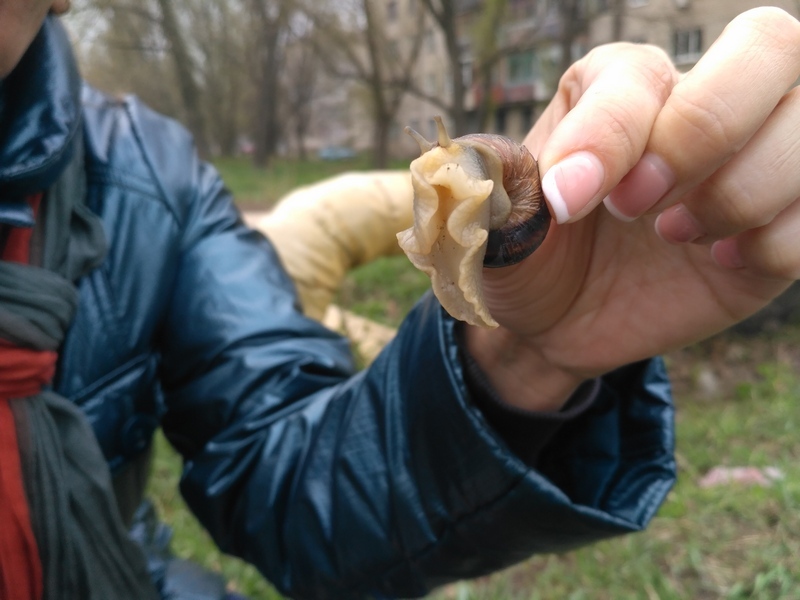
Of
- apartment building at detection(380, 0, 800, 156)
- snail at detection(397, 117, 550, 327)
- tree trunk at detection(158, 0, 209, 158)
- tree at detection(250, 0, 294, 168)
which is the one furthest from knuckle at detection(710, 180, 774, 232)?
tree at detection(250, 0, 294, 168)

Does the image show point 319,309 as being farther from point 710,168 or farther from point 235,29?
point 235,29

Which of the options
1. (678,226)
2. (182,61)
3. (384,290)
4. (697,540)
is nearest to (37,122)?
(678,226)

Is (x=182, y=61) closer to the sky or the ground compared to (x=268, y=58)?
closer to the sky

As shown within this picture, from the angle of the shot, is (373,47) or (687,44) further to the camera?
(373,47)

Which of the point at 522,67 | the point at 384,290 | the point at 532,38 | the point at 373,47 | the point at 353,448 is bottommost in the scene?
the point at 384,290

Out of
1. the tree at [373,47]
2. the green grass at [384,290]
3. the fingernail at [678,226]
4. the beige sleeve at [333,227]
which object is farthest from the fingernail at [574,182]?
the tree at [373,47]

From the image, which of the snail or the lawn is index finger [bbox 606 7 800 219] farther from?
the lawn

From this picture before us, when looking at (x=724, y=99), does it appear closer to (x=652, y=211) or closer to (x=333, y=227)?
(x=652, y=211)
